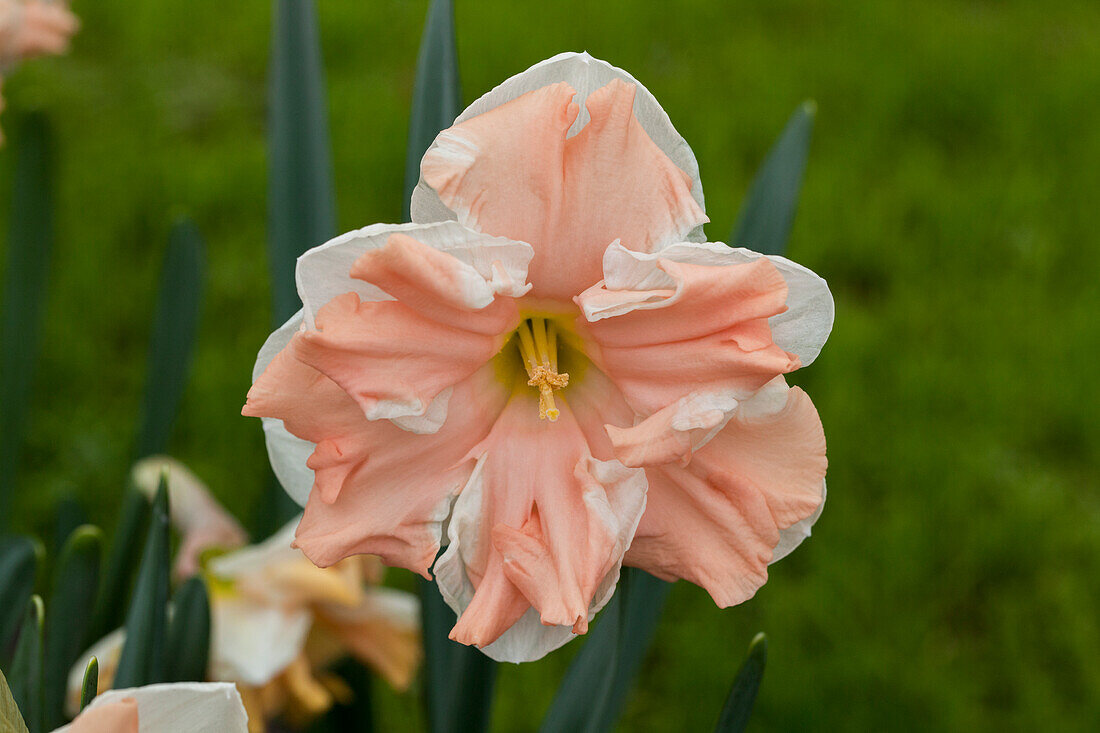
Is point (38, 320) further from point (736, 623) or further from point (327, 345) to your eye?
point (736, 623)

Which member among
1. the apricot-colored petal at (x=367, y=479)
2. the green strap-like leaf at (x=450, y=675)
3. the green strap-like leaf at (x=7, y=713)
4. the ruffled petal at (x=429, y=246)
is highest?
the ruffled petal at (x=429, y=246)

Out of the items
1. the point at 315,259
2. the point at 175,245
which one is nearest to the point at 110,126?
the point at 175,245

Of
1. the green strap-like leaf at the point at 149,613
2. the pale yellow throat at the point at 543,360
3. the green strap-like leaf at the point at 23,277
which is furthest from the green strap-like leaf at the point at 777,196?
the green strap-like leaf at the point at 23,277

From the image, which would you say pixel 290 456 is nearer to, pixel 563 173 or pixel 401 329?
pixel 401 329

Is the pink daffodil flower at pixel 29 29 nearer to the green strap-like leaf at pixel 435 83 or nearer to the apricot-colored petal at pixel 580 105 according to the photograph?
the green strap-like leaf at pixel 435 83

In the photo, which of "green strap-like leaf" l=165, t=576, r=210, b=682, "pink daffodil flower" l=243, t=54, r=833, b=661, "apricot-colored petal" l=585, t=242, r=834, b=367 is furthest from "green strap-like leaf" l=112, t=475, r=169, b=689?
"apricot-colored petal" l=585, t=242, r=834, b=367
